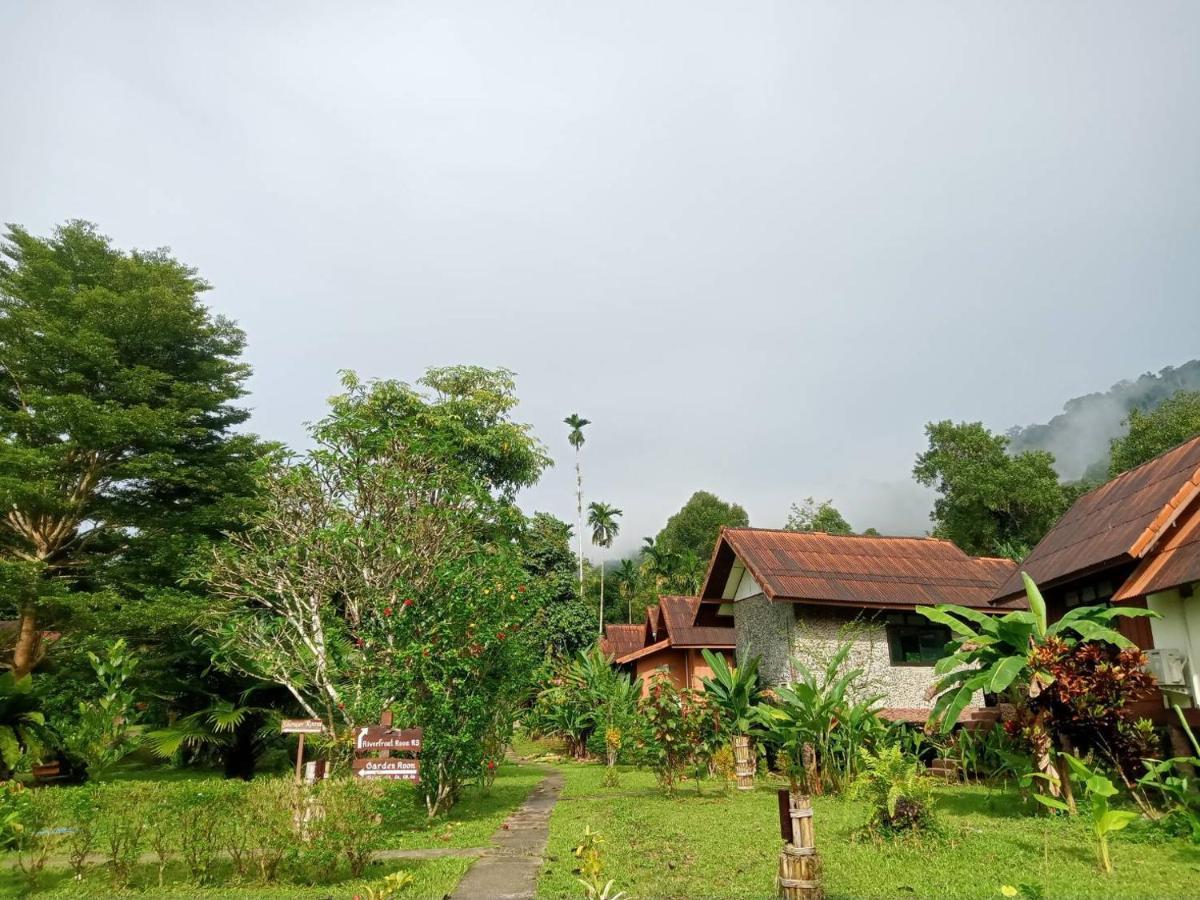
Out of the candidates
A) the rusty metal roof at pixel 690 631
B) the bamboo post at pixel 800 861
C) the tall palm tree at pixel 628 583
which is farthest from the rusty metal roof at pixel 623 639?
the bamboo post at pixel 800 861

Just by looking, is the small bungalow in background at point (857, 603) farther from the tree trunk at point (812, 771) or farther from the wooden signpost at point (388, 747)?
the wooden signpost at point (388, 747)

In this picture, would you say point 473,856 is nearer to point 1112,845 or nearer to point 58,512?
point 1112,845

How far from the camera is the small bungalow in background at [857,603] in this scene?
1622cm

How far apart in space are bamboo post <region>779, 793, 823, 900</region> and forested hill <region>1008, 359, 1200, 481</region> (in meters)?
141

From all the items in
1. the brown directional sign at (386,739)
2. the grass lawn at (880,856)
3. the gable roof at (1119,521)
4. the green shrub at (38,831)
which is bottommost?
the grass lawn at (880,856)

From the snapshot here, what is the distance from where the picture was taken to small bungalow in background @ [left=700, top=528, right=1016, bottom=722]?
639 inches

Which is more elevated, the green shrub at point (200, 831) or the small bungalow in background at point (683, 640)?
the small bungalow in background at point (683, 640)

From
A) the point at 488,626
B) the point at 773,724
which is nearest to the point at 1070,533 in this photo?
the point at 773,724

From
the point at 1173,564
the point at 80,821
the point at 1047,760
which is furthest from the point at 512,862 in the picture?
the point at 1173,564

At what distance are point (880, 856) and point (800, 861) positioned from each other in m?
2.32

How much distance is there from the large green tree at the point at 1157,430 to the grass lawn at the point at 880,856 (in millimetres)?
28463

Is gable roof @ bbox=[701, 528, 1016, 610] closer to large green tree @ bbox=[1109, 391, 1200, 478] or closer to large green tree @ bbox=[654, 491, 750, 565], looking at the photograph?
large green tree @ bbox=[1109, 391, 1200, 478]

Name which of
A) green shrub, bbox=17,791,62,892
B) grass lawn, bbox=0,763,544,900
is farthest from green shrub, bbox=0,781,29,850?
grass lawn, bbox=0,763,544,900

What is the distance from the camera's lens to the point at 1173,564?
30.7 feet
